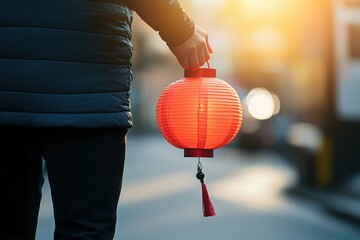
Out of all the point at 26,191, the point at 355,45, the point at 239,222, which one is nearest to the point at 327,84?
the point at 355,45

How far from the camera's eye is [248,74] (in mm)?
33188

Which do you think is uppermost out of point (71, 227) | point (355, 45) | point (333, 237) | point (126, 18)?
point (355, 45)

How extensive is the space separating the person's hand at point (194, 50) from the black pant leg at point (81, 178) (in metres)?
0.36

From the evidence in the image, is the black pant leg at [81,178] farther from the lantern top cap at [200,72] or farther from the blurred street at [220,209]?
the blurred street at [220,209]

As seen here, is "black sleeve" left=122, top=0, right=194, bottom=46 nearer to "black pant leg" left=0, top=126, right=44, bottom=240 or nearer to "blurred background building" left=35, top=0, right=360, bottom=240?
"black pant leg" left=0, top=126, right=44, bottom=240

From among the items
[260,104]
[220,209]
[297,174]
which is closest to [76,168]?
A: [220,209]

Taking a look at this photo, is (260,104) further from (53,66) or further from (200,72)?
(53,66)

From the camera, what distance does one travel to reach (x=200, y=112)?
2.72 m

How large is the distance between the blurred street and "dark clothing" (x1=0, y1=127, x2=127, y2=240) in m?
4.38

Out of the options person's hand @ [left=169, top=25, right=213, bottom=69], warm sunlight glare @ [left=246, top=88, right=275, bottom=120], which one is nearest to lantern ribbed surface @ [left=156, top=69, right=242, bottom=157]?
person's hand @ [left=169, top=25, right=213, bottom=69]

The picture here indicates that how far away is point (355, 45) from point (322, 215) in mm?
2870

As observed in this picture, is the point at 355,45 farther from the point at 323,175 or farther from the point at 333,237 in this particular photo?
the point at 333,237

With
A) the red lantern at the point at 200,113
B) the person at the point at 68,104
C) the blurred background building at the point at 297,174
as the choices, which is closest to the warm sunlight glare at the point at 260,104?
the blurred background building at the point at 297,174

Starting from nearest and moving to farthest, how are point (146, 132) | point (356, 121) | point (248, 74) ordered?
point (356, 121) → point (248, 74) → point (146, 132)
